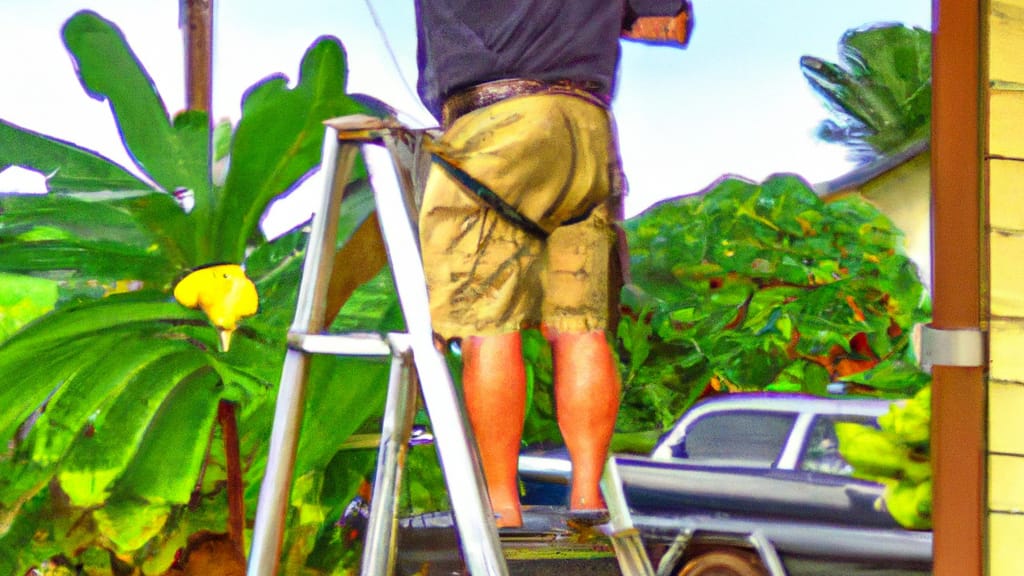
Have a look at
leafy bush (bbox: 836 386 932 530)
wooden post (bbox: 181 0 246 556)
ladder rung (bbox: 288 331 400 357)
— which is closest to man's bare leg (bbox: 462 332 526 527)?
ladder rung (bbox: 288 331 400 357)

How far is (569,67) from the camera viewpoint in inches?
60.3

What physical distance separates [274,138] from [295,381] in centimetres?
55

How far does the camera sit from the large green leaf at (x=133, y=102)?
168 cm

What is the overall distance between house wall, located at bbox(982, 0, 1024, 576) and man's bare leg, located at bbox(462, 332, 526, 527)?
0.75 metres

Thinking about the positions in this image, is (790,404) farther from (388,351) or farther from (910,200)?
(388,351)

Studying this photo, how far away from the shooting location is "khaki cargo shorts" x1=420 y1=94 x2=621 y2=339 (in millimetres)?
1459

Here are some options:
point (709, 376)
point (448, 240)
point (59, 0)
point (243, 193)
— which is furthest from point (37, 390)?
point (709, 376)

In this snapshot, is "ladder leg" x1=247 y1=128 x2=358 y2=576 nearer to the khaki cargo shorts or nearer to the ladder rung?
the ladder rung

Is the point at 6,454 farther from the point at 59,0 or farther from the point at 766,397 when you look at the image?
the point at 766,397

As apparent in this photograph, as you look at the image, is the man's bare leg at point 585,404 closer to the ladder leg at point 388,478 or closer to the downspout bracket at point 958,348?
the ladder leg at point 388,478

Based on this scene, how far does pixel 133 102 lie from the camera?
1684 millimetres

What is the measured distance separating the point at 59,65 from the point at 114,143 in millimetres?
163

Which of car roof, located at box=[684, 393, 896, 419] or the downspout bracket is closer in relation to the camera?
the downspout bracket

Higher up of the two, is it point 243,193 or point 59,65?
point 59,65
